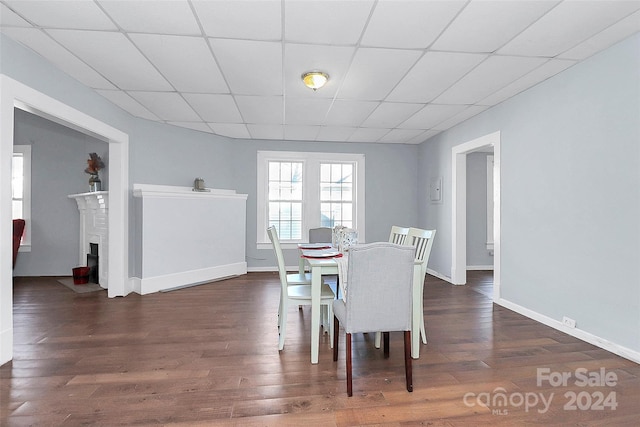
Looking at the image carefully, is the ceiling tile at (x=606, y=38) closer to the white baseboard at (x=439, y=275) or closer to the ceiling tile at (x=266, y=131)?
the white baseboard at (x=439, y=275)

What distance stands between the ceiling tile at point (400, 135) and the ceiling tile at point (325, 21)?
2997 mm

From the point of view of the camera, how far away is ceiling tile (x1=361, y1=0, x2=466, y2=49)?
2074 millimetres

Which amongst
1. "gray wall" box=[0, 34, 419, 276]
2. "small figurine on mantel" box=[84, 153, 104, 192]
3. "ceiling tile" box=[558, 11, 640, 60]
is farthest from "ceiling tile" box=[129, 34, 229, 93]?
"ceiling tile" box=[558, 11, 640, 60]

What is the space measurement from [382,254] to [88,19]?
2661 mm

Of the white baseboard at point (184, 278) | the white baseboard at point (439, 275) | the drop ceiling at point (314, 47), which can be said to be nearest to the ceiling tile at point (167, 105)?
the drop ceiling at point (314, 47)

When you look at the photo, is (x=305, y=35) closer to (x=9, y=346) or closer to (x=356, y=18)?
(x=356, y=18)

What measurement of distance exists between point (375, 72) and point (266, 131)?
2684 millimetres

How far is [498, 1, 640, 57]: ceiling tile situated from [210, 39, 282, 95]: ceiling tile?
198 centimetres

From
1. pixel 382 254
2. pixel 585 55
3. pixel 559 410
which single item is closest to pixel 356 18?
pixel 382 254

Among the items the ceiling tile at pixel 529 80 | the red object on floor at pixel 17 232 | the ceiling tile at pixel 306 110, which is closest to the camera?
the ceiling tile at pixel 529 80

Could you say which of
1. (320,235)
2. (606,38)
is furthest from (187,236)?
(606,38)

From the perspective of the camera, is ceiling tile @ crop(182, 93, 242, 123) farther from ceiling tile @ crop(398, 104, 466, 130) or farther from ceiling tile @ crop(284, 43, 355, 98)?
ceiling tile @ crop(398, 104, 466, 130)

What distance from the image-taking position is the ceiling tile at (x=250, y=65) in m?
2.59

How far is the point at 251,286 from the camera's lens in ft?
15.7
